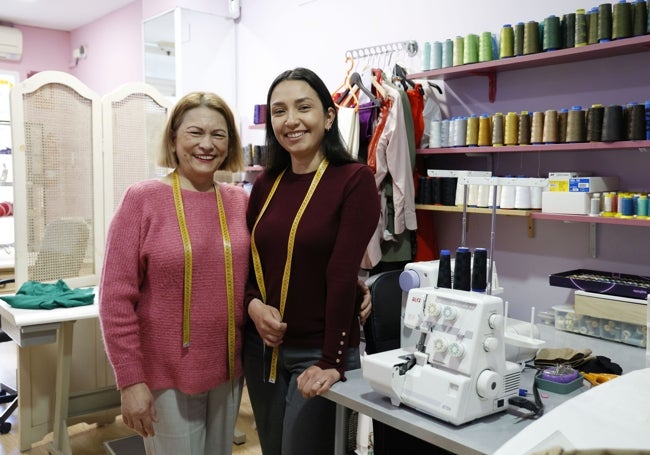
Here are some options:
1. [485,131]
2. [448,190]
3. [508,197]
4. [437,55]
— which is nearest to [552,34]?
[485,131]

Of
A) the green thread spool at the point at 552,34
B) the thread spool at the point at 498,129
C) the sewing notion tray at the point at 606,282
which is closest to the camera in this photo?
the sewing notion tray at the point at 606,282

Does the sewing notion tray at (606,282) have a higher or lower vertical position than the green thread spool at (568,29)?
lower

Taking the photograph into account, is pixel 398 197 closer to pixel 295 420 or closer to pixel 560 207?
pixel 560 207

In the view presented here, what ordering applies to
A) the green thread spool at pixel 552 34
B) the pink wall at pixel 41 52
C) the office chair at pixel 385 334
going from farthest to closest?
1. the pink wall at pixel 41 52
2. the green thread spool at pixel 552 34
3. the office chair at pixel 385 334

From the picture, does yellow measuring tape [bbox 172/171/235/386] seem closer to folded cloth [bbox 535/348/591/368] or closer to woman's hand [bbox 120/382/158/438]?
woman's hand [bbox 120/382/158/438]

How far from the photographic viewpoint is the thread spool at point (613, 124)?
2502 mm

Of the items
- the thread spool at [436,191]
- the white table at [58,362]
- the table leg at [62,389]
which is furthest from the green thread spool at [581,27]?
the table leg at [62,389]

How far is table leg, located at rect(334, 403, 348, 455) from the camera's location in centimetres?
158

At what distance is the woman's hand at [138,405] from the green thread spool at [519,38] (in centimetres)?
222

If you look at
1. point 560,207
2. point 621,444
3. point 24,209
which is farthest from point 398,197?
point 621,444

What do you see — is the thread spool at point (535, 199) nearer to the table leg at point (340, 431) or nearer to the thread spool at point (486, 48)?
the thread spool at point (486, 48)

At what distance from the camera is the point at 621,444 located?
0.90m

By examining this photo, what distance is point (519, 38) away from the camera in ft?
9.27

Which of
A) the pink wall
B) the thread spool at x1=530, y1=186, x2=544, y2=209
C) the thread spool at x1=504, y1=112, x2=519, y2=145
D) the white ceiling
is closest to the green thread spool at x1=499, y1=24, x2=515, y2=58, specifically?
the thread spool at x1=504, y1=112, x2=519, y2=145
